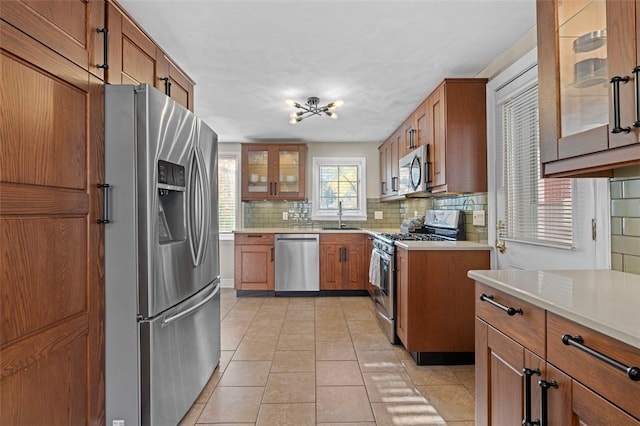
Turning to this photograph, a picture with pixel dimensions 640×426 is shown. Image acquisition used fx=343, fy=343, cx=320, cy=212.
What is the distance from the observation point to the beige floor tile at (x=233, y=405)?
190 centimetres

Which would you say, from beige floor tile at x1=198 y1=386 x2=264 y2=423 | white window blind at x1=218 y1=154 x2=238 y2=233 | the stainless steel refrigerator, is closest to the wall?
beige floor tile at x1=198 y1=386 x2=264 y2=423

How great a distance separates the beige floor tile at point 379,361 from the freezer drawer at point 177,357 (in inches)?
43.3

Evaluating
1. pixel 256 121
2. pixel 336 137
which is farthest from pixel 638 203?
pixel 336 137

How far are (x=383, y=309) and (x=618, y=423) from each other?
2.57 m

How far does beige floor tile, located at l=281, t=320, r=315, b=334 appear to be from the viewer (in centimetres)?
332

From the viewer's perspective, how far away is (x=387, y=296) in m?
3.15

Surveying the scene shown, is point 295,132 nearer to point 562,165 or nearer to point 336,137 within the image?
point 336,137

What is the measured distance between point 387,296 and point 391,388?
1.01 meters

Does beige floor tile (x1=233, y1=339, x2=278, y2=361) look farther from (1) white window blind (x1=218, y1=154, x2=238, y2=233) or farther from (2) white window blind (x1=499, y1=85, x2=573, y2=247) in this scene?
(1) white window blind (x1=218, y1=154, x2=238, y2=233)

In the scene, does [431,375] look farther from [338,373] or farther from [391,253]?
[391,253]

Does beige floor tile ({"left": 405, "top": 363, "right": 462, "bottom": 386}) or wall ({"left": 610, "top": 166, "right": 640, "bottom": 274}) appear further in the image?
beige floor tile ({"left": 405, "top": 363, "right": 462, "bottom": 386})

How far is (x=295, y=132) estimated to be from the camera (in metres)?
4.71

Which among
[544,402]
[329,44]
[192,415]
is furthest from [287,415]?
[329,44]

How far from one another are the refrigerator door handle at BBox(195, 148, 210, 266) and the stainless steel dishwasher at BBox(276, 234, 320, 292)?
2498 millimetres
